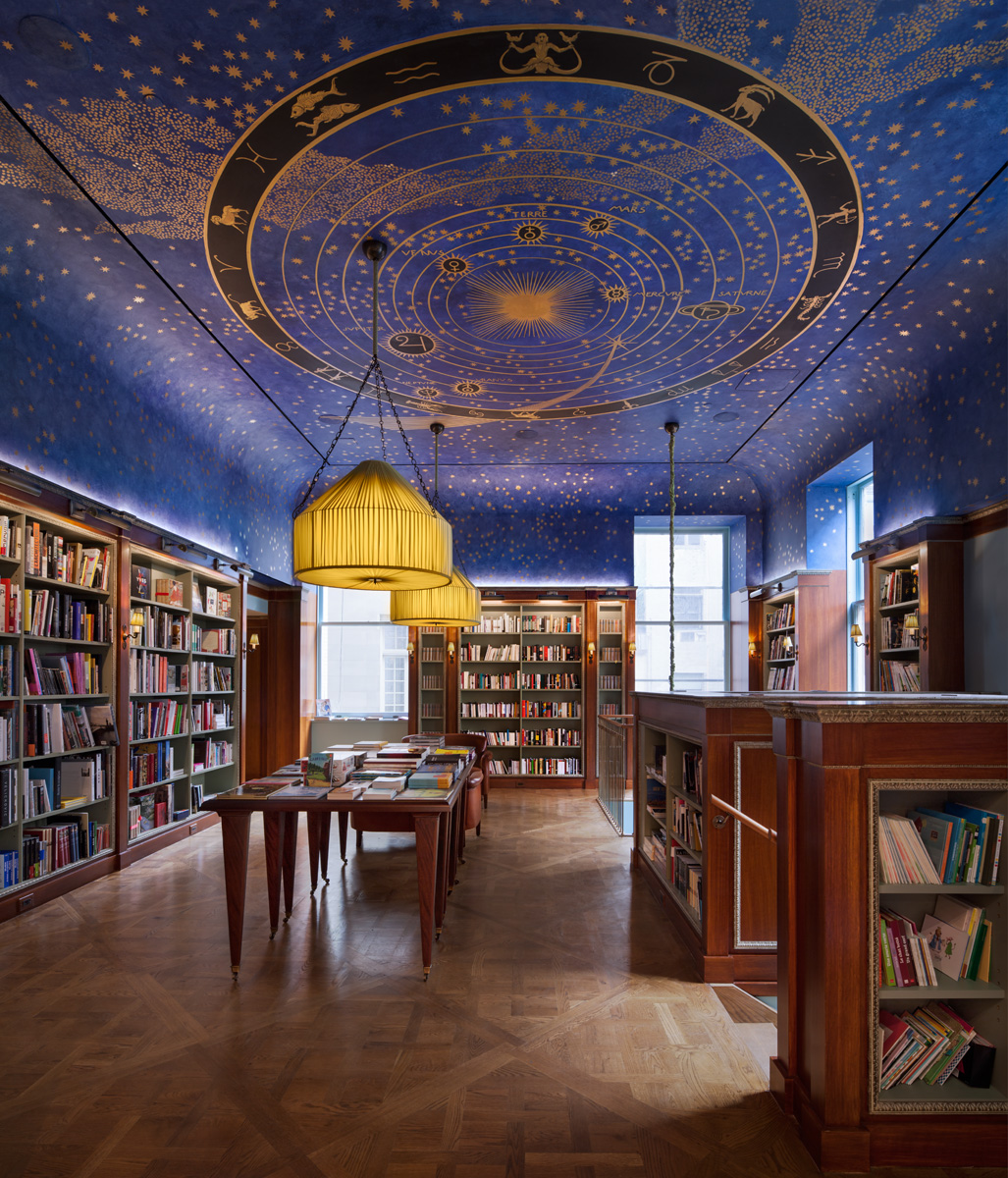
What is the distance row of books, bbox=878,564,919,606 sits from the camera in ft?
21.1

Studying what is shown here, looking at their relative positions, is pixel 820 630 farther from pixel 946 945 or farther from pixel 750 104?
pixel 946 945

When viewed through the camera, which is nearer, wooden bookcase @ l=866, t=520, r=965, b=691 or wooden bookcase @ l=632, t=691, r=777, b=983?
wooden bookcase @ l=632, t=691, r=777, b=983

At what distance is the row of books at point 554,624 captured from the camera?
36.3 feet

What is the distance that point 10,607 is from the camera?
194 inches

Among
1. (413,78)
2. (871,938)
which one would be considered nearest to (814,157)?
(413,78)

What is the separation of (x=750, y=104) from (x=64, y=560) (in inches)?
207

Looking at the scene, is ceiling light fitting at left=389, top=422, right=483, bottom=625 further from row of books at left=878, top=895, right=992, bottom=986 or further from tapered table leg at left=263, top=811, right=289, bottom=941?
row of books at left=878, top=895, right=992, bottom=986

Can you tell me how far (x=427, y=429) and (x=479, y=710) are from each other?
4381 mm

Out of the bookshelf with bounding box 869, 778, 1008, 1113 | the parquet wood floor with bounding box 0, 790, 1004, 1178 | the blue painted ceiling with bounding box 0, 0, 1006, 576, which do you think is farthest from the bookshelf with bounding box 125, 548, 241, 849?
the bookshelf with bounding box 869, 778, 1008, 1113

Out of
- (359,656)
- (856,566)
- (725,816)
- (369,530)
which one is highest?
(856,566)

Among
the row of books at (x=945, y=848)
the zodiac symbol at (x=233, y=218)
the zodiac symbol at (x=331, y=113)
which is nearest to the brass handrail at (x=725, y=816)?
the row of books at (x=945, y=848)

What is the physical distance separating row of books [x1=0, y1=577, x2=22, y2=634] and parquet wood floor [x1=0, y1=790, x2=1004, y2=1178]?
73.5 inches

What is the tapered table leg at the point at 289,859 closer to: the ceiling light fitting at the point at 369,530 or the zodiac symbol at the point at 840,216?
the ceiling light fitting at the point at 369,530

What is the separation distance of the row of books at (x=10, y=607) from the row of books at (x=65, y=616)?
13cm
